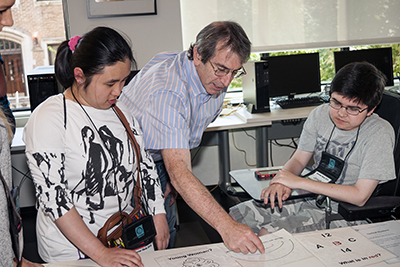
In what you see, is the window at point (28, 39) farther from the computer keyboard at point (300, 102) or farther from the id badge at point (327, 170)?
the id badge at point (327, 170)

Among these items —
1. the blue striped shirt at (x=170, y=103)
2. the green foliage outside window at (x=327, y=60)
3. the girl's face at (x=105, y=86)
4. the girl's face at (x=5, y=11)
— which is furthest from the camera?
the green foliage outside window at (x=327, y=60)

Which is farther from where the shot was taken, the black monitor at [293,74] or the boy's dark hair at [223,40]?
the black monitor at [293,74]

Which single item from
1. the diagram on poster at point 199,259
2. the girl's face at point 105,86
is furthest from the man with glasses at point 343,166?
the girl's face at point 105,86

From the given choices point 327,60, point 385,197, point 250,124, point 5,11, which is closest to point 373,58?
point 327,60

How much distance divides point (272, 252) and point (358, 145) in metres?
0.79

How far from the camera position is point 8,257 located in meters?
0.91

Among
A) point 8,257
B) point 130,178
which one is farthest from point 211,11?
point 8,257

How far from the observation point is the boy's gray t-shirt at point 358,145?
1.60m

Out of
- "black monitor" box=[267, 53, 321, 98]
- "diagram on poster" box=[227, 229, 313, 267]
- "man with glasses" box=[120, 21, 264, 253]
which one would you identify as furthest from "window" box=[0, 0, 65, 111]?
"diagram on poster" box=[227, 229, 313, 267]

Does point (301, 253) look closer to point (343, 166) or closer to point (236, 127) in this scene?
point (343, 166)

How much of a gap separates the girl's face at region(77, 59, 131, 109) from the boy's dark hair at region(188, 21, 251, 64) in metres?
0.30

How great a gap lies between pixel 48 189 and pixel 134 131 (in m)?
0.36

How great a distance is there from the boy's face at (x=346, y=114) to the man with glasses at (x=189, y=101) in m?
0.52

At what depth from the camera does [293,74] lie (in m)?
3.37
